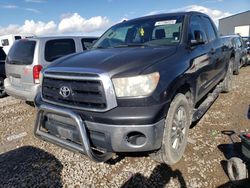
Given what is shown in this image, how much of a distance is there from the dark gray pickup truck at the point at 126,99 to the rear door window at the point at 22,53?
2.29m

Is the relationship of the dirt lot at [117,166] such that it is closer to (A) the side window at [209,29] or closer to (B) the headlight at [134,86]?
(B) the headlight at [134,86]

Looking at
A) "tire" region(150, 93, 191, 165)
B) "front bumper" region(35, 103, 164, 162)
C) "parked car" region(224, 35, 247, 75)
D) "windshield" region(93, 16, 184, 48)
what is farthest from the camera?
"parked car" region(224, 35, 247, 75)

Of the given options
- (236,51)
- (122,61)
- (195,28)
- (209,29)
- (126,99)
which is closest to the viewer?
(126,99)

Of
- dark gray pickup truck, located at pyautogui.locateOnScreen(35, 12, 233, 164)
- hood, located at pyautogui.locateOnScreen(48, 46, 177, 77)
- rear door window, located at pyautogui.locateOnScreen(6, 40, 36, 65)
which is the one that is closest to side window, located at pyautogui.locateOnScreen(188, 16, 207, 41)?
dark gray pickup truck, located at pyautogui.locateOnScreen(35, 12, 233, 164)

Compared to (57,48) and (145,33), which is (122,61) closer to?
(145,33)

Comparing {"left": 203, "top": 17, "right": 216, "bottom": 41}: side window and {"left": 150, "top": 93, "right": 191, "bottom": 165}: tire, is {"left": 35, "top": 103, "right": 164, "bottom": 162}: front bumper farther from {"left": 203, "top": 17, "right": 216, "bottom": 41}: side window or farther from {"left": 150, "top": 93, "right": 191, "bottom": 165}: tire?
{"left": 203, "top": 17, "right": 216, "bottom": 41}: side window

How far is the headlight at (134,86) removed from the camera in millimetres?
2607

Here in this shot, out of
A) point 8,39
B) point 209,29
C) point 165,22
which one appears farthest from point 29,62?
point 8,39

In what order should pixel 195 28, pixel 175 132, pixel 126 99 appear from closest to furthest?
pixel 126 99
pixel 175 132
pixel 195 28

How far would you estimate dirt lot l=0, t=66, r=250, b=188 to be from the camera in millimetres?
2904

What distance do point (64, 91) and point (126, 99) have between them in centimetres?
80

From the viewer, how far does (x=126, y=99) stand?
2.60 m

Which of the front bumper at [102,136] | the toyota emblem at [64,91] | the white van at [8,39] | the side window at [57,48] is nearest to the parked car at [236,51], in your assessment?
the side window at [57,48]

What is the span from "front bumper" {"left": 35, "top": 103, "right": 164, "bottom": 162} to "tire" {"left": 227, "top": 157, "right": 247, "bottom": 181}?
89 cm
